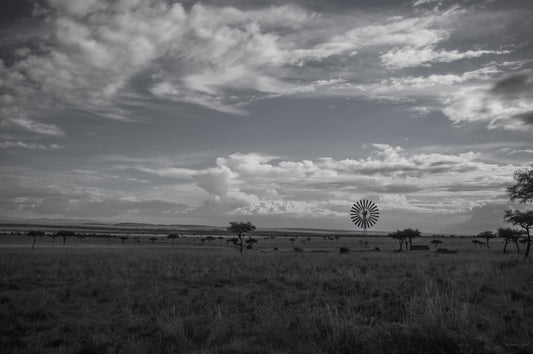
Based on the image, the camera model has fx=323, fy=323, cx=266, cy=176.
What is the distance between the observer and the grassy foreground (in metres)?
7.59

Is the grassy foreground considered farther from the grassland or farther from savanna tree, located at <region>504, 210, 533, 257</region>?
savanna tree, located at <region>504, 210, 533, 257</region>

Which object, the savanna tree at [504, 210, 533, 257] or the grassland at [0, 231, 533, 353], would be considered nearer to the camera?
the grassland at [0, 231, 533, 353]

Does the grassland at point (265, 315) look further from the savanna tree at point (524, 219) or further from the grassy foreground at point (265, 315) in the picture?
the savanna tree at point (524, 219)

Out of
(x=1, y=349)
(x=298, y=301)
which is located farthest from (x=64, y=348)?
(x=298, y=301)

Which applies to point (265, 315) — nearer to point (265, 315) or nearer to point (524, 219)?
point (265, 315)

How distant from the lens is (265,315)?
1060 cm

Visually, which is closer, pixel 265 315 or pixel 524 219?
pixel 265 315

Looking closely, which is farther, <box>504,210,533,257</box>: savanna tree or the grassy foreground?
<box>504,210,533,257</box>: savanna tree

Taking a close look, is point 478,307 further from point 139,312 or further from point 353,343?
point 139,312

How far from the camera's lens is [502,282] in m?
15.5

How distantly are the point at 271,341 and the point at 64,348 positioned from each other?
513cm

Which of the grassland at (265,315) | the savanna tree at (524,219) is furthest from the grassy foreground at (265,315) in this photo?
the savanna tree at (524,219)

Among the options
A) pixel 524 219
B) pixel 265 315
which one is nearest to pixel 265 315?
pixel 265 315

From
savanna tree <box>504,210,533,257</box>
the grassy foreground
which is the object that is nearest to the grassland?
the grassy foreground
